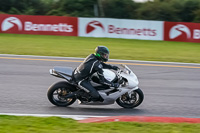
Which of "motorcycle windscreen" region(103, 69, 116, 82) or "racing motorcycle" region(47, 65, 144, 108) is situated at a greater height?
"motorcycle windscreen" region(103, 69, 116, 82)

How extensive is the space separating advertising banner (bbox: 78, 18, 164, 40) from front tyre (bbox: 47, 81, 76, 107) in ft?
58.5

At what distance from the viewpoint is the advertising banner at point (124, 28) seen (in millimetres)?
26109

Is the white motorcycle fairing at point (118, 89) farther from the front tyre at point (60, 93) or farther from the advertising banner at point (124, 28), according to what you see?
the advertising banner at point (124, 28)

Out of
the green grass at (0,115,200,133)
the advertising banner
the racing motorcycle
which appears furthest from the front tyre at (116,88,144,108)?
the advertising banner

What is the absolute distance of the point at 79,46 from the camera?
21.6 m

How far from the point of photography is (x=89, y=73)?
336 inches

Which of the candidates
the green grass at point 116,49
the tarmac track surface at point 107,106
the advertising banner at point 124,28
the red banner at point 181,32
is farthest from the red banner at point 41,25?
the tarmac track surface at point 107,106

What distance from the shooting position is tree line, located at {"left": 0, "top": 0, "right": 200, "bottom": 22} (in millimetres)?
39344

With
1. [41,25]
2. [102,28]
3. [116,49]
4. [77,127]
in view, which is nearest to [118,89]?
[77,127]

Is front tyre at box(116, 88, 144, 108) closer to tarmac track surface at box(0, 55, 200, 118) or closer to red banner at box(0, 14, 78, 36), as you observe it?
tarmac track surface at box(0, 55, 200, 118)

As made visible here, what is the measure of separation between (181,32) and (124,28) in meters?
4.40

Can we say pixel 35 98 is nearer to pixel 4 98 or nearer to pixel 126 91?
pixel 4 98

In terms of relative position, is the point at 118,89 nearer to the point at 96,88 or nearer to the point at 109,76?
the point at 109,76

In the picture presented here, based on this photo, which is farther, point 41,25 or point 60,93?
point 41,25
